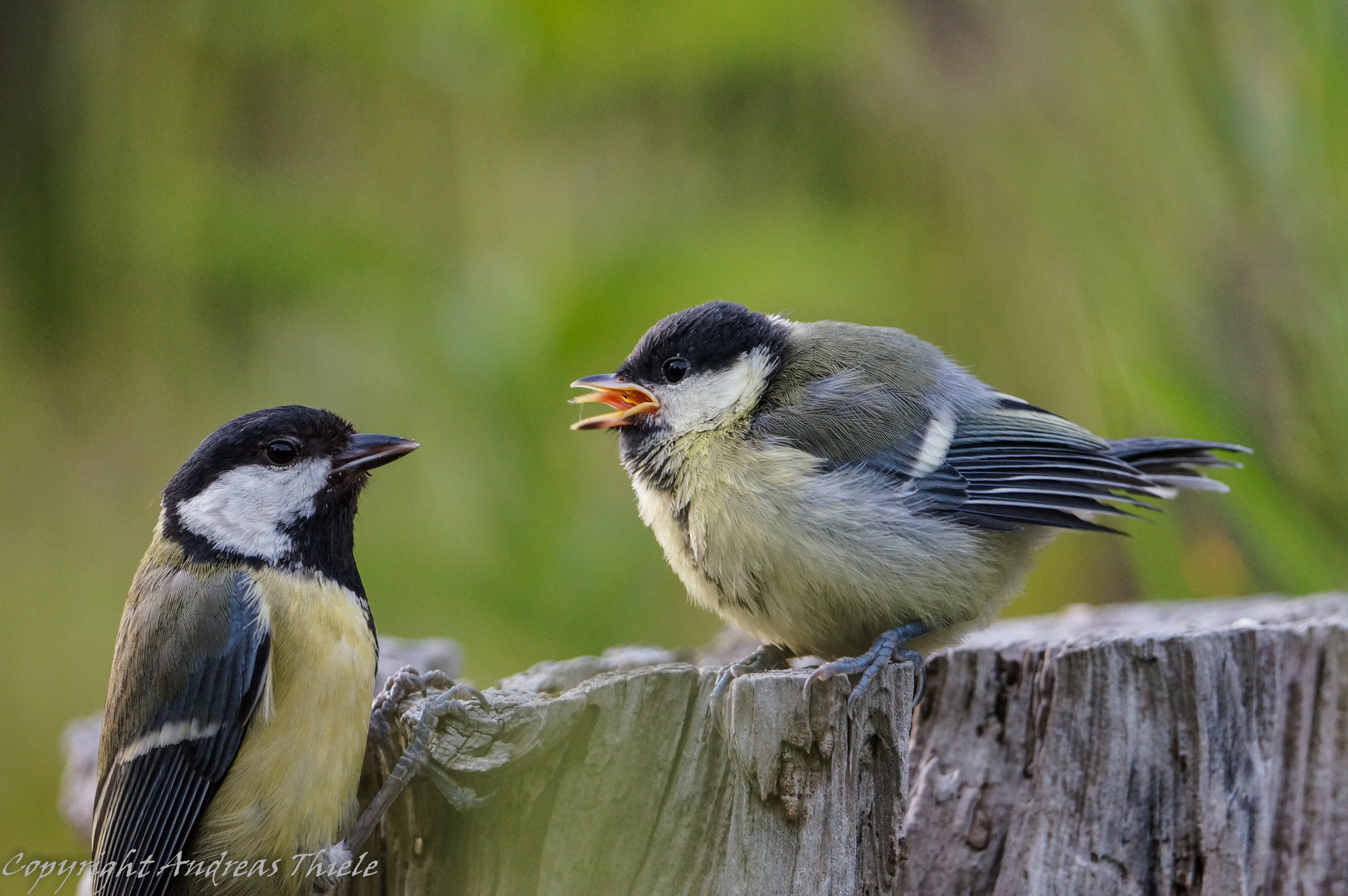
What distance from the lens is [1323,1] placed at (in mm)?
2432

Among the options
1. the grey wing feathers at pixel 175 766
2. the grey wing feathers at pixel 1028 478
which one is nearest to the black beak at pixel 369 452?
the grey wing feathers at pixel 175 766

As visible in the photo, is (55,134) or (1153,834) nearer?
(1153,834)

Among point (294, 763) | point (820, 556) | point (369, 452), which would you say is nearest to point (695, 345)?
point (820, 556)

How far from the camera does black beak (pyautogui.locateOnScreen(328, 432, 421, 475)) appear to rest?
176cm

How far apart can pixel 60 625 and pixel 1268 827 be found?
358 centimetres

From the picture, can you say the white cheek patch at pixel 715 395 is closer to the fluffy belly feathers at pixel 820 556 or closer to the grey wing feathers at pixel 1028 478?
the fluffy belly feathers at pixel 820 556

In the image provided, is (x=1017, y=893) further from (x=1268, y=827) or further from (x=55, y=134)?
(x=55, y=134)

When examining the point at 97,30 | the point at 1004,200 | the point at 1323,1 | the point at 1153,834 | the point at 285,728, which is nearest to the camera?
the point at 285,728

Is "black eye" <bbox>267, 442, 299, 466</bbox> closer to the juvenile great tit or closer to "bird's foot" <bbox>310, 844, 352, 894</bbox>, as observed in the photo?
the juvenile great tit

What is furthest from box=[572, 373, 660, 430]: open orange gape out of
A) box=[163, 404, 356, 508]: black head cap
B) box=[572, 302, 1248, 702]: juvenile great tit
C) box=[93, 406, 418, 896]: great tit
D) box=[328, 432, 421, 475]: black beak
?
→ box=[93, 406, 418, 896]: great tit

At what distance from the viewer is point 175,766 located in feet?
5.01

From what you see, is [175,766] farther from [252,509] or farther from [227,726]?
[252,509]

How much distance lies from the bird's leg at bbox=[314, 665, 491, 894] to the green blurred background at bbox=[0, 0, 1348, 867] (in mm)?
980

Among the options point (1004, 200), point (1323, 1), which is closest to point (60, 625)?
point (1004, 200)
